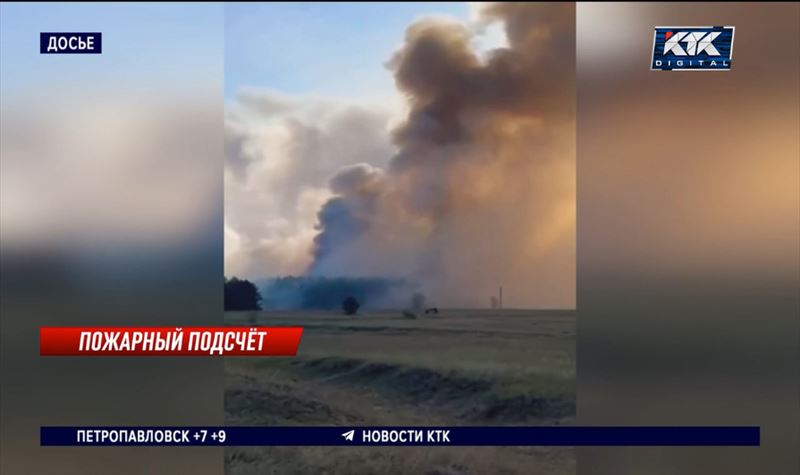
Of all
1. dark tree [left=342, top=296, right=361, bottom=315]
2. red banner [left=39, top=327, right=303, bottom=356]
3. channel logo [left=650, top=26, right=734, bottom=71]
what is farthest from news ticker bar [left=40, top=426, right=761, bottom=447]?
channel logo [left=650, top=26, right=734, bottom=71]

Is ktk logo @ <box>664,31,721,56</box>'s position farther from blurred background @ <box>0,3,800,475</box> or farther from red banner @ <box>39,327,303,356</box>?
red banner @ <box>39,327,303,356</box>

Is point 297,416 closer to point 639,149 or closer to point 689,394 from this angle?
point 689,394

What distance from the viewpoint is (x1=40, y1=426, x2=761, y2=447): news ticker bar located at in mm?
3504

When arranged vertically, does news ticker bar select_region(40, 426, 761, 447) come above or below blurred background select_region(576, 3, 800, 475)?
below

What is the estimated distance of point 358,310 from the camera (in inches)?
134

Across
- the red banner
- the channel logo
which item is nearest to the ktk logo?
the channel logo

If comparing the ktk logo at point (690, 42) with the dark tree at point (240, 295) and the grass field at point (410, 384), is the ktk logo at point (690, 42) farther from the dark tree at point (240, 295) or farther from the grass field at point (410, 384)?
the dark tree at point (240, 295)

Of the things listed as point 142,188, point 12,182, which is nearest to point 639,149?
point 142,188

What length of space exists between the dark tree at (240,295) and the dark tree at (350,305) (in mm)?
532

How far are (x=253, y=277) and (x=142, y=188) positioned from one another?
0.90m

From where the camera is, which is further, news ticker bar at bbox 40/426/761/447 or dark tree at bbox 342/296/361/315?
news ticker bar at bbox 40/426/761/447

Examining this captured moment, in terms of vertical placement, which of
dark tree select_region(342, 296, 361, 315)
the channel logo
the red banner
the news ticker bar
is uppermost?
the channel logo

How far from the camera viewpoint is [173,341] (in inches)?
137

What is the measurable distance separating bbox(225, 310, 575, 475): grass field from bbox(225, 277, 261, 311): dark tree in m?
0.06
